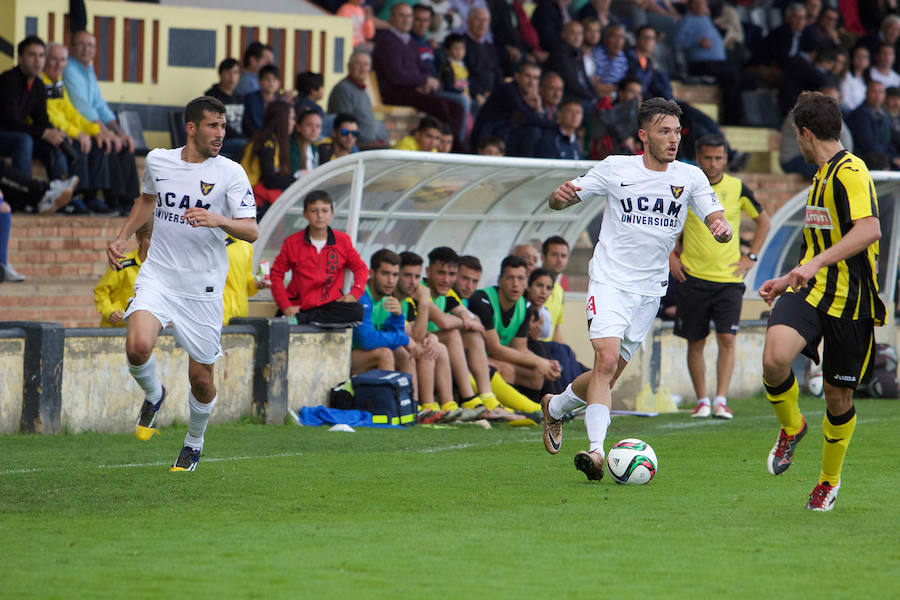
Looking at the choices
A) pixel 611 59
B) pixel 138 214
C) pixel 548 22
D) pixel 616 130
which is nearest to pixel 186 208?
pixel 138 214

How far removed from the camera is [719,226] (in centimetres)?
790

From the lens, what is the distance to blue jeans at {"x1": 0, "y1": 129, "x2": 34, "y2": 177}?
13.8 m

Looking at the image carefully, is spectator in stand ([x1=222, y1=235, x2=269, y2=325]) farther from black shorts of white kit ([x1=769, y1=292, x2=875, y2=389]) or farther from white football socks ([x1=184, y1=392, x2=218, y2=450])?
black shorts of white kit ([x1=769, y1=292, x2=875, y2=389])

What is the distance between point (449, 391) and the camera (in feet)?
38.8

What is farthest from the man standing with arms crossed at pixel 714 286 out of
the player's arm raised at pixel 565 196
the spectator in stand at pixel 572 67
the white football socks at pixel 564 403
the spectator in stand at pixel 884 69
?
the spectator in stand at pixel 884 69

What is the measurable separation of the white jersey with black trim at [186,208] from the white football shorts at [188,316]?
0.05m

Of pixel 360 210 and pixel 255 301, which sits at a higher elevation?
pixel 360 210

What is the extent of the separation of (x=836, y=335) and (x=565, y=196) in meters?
1.90

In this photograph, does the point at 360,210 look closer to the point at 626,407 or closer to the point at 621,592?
the point at 626,407

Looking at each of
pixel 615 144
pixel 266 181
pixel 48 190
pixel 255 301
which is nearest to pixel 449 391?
pixel 255 301

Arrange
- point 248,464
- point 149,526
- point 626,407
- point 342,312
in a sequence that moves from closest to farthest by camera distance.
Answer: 1. point 149,526
2. point 248,464
3. point 342,312
4. point 626,407

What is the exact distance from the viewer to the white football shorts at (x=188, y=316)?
8133 millimetres

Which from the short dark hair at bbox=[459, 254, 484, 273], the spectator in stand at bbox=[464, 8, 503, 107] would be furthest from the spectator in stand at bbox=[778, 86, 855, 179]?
the short dark hair at bbox=[459, 254, 484, 273]

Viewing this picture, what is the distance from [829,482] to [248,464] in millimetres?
3546
